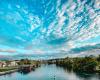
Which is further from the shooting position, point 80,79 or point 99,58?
point 99,58

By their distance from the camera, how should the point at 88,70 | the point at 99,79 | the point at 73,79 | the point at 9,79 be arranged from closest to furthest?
the point at 99,79
the point at 73,79
the point at 9,79
the point at 88,70

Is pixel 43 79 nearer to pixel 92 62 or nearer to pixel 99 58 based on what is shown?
pixel 92 62

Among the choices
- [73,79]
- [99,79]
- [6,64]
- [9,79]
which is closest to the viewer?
[99,79]

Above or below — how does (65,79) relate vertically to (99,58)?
below

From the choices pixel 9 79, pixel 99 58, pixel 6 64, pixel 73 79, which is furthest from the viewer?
pixel 6 64

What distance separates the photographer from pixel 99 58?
116375 mm

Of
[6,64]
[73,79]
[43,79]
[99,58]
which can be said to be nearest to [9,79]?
[43,79]

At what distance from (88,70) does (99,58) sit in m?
20.8

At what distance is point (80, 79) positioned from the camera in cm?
7162

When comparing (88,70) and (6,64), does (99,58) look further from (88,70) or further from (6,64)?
(6,64)

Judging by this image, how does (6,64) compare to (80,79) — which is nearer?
(80,79)

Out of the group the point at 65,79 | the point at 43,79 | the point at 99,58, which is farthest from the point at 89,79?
the point at 99,58

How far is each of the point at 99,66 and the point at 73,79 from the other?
3018 centimetres

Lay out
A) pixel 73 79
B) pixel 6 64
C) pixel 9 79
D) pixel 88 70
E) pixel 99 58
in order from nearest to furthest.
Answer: pixel 73 79, pixel 9 79, pixel 88 70, pixel 99 58, pixel 6 64
